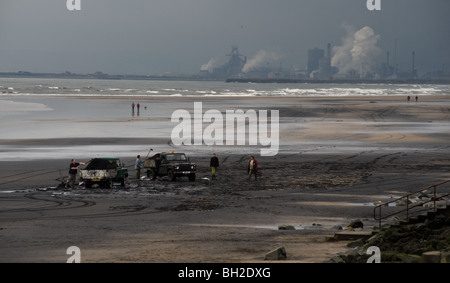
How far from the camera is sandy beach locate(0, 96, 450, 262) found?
24609mm

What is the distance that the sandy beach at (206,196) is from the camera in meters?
24.6

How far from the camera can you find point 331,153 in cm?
5753

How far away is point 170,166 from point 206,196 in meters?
6.77

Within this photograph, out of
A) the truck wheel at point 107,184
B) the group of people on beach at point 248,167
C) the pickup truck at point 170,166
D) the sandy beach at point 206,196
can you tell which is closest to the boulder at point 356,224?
the sandy beach at point 206,196

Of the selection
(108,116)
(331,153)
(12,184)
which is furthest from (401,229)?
(108,116)

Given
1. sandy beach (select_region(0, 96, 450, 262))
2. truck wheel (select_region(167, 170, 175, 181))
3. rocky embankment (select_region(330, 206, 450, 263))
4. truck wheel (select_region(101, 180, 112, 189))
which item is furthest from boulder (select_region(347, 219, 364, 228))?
truck wheel (select_region(167, 170, 175, 181))

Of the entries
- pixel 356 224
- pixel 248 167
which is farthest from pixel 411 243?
pixel 248 167

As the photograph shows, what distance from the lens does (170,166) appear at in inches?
1716

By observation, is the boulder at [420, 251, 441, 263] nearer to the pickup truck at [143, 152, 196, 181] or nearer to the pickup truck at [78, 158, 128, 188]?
the pickup truck at [78, 158, 128, 188]

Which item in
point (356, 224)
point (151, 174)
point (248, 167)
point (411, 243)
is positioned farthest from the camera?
point (151, 174)

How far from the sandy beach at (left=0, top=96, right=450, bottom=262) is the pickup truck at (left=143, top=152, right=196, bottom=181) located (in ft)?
1.88

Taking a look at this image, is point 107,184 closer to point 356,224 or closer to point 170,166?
point 170,166

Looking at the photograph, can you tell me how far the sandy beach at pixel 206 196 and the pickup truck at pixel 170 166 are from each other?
1.88ft
